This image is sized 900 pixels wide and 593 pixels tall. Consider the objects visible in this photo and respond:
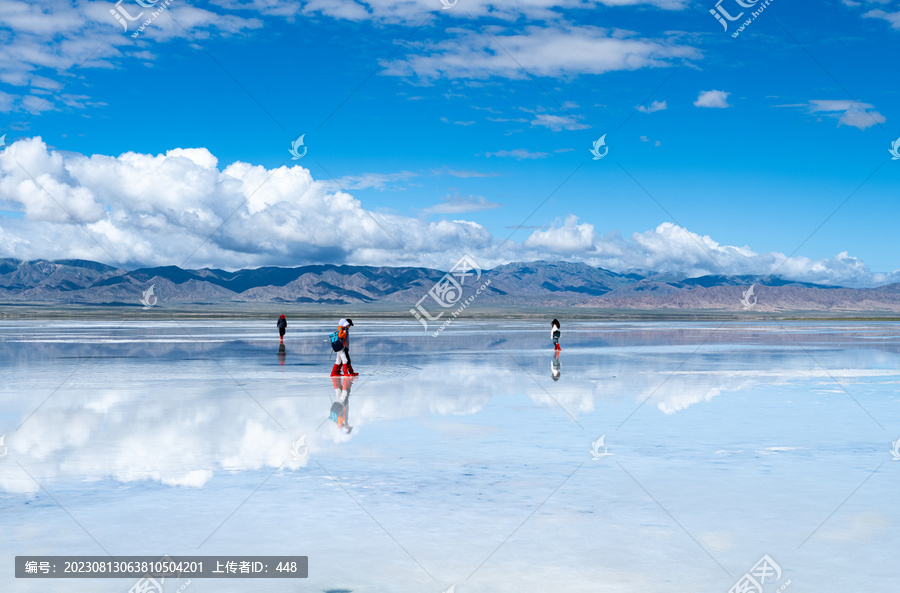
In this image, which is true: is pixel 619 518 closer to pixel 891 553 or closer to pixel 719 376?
Answer: pixel 891 553

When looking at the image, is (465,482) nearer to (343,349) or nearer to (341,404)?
(341,404)

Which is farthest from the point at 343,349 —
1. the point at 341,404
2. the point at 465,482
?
the point at 465,482

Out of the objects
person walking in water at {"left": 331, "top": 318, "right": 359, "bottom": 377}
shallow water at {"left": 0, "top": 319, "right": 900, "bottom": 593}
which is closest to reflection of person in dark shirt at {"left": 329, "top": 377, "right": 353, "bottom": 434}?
shallow water at {"left": 0, "top": 319, "right": 900, "bottom": 593}

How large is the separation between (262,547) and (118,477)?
342 cm

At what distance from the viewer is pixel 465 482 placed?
8898 mm

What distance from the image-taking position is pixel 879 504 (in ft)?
26.5

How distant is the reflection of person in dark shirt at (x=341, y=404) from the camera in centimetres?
1281

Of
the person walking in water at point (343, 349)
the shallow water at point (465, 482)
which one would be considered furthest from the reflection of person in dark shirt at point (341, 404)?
the person walking in water at point (343, 349)

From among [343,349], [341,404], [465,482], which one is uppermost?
[343,349]

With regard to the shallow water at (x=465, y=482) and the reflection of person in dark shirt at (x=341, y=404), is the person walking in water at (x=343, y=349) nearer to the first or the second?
the reflection of person in dark shirt at (x=341, y=404)

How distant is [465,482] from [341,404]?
268 inches

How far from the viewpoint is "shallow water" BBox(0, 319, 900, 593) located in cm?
623

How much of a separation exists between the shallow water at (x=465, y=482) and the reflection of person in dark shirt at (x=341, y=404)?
21 cm

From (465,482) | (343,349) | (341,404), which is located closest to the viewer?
(465,482)
